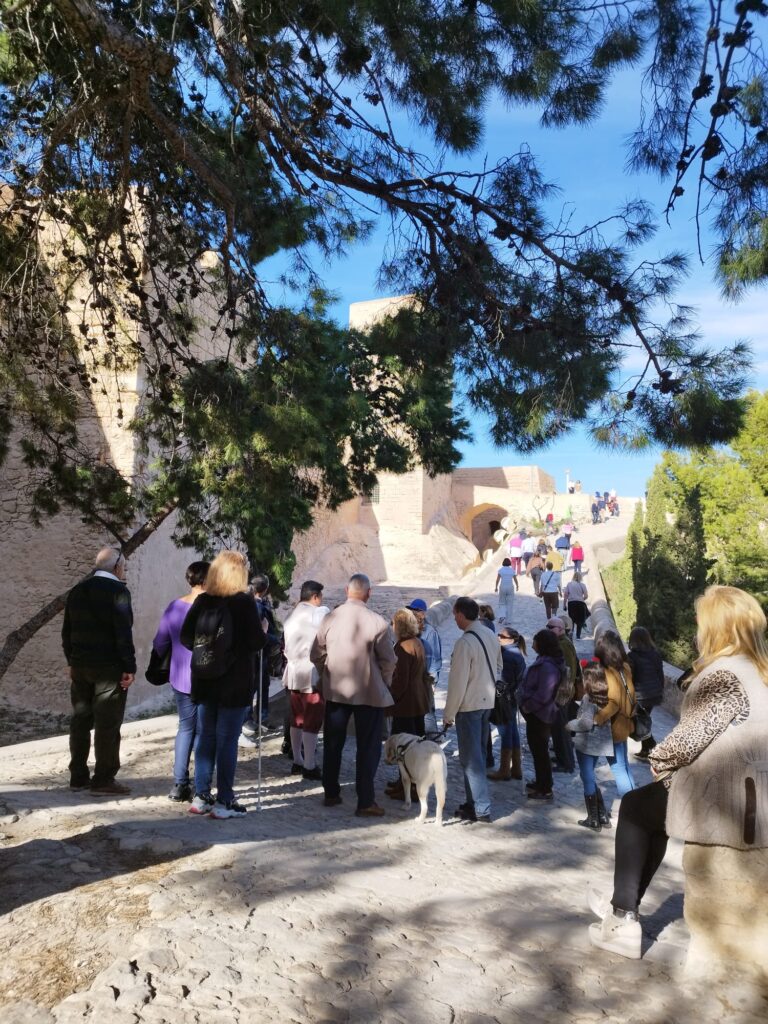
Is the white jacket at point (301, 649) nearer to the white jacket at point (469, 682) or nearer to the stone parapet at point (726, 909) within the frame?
the white jacket at point (469, 682)

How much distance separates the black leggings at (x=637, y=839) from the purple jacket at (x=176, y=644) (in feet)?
9.29

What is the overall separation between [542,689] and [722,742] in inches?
133

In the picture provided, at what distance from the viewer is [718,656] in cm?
312

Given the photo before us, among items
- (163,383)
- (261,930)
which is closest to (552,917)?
(261,930)

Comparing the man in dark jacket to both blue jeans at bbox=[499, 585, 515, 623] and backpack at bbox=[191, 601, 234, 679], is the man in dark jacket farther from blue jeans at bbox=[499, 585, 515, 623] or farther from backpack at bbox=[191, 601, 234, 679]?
blue jeans at bbox=[499, 585, 515, 623]

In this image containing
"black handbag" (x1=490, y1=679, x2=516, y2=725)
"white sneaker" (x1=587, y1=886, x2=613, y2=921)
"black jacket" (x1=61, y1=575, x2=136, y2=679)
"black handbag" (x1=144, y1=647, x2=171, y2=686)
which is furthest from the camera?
"black handbag" (x1=490, y1=679, x2=516, y2=725)

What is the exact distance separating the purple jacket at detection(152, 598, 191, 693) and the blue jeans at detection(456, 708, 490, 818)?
175cm

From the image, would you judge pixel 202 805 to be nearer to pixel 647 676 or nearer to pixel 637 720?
pixel 637 720

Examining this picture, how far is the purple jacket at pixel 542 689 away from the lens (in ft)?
20.7

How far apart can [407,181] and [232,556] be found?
2635mm

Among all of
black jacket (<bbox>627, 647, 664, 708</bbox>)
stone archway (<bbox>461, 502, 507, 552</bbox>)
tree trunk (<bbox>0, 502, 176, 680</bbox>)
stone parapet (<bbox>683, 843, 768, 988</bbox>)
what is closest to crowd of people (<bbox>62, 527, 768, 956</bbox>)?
stone parapet (<bbox>683, 843, 768, 988</bbox>)

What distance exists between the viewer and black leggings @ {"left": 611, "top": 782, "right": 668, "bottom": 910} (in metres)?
3.35

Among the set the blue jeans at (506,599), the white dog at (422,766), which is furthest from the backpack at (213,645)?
the blue jeans at (506,599)

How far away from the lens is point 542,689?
6.34 metres
